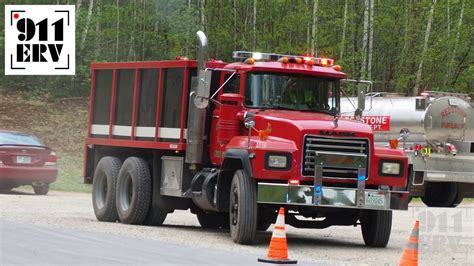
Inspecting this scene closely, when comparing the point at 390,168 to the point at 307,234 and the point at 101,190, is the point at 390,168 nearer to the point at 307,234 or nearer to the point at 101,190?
the point at 307,234

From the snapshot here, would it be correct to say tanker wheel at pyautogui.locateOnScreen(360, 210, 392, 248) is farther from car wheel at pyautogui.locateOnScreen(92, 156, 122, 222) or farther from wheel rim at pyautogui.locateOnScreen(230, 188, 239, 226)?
car wheel at pyautogui.locateOnScreen(92, 156, 122, 222)

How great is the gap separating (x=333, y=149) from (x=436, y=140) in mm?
11654

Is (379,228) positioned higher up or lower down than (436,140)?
lower down

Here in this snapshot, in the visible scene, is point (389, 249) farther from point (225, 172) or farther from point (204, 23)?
point (204, 23)

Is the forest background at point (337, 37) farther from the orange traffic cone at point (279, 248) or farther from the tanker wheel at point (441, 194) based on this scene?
the orange traffic cone at point (279, 248)

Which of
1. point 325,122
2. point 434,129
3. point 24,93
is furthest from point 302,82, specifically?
point 24,93

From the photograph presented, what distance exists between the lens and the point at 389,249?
52.7 feet

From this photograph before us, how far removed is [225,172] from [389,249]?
8.62 feet

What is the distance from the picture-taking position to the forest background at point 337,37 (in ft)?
136

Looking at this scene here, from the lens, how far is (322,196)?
15.1 meters

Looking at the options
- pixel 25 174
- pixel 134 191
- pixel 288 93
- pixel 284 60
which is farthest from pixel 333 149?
pixel 25 174

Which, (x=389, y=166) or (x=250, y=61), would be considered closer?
(x=389, y=166)

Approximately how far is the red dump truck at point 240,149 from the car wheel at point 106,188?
0.02m

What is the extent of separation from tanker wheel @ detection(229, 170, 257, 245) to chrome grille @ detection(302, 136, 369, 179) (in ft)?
2.60
